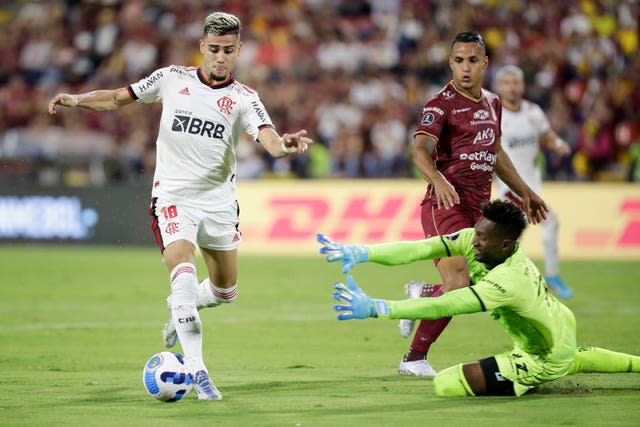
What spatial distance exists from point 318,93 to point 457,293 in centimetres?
1767

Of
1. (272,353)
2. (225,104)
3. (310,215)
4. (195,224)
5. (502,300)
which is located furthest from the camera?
(310,215)

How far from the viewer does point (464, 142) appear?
9070 mm

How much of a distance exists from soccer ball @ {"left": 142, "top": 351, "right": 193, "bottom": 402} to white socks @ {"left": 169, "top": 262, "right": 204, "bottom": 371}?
19cm

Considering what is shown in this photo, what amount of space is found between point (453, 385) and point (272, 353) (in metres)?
Answer: 2.89

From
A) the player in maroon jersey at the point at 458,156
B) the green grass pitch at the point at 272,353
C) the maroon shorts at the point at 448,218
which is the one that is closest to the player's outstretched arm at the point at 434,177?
the player in maroon jersey at the point at 458,156

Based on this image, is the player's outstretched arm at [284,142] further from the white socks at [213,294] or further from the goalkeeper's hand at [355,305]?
the white socks at [213,294]

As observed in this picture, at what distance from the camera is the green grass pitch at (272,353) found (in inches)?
280

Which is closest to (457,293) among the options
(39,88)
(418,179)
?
(418,179)

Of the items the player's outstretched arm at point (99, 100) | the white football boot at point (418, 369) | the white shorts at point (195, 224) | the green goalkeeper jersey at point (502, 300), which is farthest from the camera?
the white football boot at point (418, 369)

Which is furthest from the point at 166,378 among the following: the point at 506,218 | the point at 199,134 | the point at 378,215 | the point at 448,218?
the point at 378,215

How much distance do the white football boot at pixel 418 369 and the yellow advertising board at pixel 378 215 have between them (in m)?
11.3

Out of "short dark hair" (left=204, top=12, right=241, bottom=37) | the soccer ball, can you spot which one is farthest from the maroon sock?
"short dark hair" (left=204, top=12, right=241, bottom=37)

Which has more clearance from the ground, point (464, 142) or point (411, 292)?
point (464, 142)

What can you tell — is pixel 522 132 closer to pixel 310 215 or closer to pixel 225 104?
pixel 225 104
